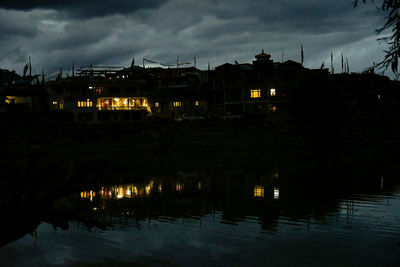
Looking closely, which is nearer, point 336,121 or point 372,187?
point 372,187

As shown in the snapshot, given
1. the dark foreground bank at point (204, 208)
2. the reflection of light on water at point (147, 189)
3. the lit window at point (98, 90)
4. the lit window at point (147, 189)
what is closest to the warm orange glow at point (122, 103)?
the lit window at point (98, 90)

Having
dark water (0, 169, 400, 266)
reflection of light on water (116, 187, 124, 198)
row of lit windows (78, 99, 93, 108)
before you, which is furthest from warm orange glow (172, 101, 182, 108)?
dark water (0, 169, 400, 266)

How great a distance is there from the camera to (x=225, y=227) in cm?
1800

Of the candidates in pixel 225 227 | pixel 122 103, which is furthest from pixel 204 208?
pixel 122 103

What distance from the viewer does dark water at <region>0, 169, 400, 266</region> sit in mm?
13992

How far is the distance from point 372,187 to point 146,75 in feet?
257

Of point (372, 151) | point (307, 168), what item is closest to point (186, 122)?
point (372, 151)

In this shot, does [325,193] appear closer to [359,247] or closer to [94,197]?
[359,247]

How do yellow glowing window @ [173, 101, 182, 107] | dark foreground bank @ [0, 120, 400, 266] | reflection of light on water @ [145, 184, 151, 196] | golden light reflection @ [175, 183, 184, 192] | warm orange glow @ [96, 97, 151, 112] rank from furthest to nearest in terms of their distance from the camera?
yellow glowing window @ [173, 101, 182, 107], warm orange glow @ [96, 97, 151, 112], golden light reflection @ [175, 183, 184, 192], reflection of light on water @ [145, 184, 151, 196], dark foreground bank @ [0, 120, 400, 266]

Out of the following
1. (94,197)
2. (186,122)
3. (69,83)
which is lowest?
(94,197)

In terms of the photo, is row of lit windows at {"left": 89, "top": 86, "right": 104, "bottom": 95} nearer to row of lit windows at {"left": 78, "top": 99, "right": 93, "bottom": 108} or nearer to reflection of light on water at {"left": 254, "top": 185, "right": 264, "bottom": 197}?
row of lit windows at {"left": 78, "top": 99, "right": 93, "bottom": 108}

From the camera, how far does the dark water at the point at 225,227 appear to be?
1399 cm

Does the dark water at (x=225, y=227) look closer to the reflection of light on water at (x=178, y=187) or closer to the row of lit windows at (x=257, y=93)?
the reflection of light on water at (x=178, y=187)

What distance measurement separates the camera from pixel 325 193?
25625 mm
